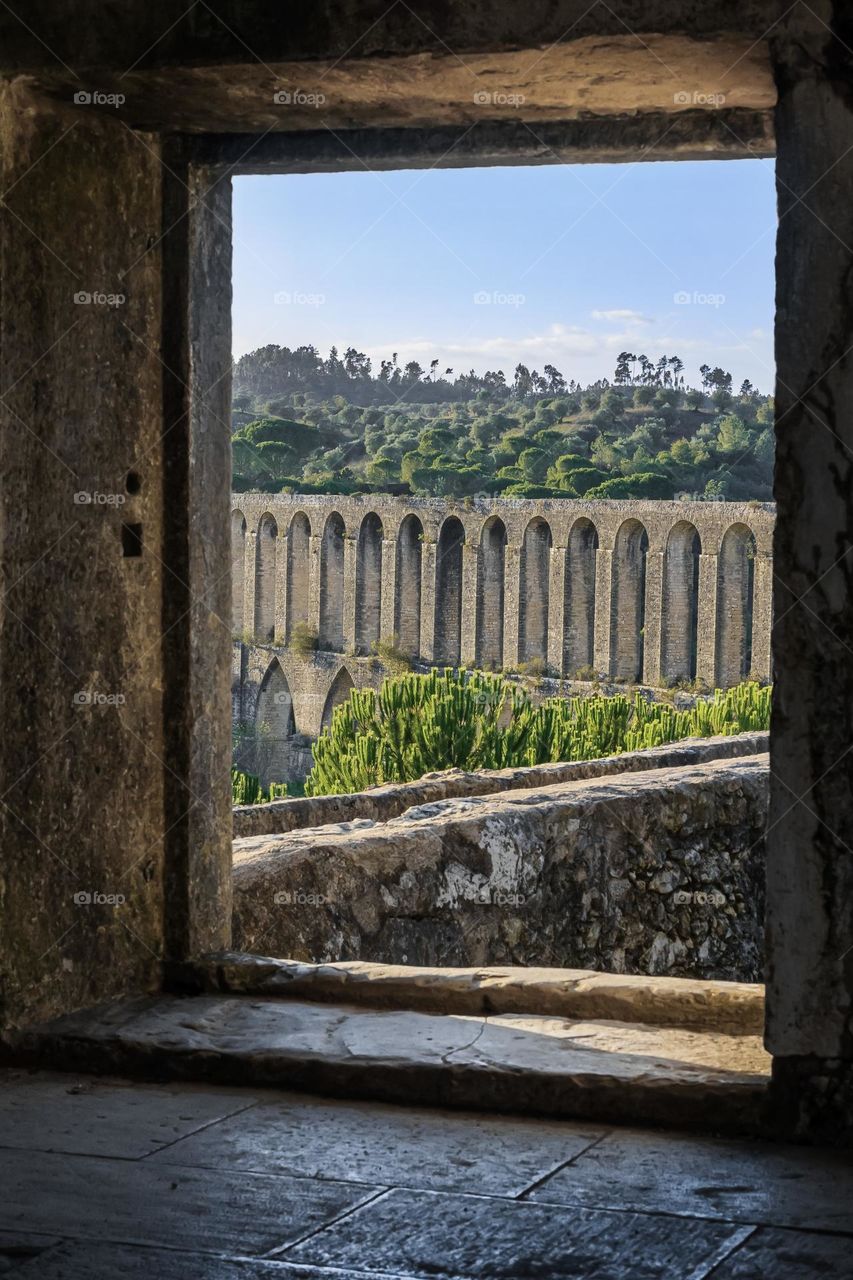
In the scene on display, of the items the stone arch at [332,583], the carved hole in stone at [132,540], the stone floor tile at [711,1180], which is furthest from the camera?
the stone arch at [332,583]

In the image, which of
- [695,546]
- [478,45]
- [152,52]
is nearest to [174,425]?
[152,52]

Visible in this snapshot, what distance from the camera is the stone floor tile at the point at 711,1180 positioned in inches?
101

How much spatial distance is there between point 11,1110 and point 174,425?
64.4 inches

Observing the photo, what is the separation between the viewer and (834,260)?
2.91m

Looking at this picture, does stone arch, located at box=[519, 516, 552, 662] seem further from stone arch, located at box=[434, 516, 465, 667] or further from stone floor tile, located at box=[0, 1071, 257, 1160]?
stone floor tile, located at box=[0, 1071, 257, 1160]

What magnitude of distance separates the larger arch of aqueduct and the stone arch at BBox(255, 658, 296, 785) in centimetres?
4

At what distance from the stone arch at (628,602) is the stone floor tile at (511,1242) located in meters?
37.6

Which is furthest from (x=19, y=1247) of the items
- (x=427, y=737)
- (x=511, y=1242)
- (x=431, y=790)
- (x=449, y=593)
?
(x=449, y=593)

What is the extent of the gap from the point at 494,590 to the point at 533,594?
56.6 inches

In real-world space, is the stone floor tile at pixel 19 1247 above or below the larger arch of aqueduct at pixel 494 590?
below

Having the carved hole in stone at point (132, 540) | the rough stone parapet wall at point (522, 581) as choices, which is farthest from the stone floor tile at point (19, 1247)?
the rough stone parapet wall at point (522, 581)

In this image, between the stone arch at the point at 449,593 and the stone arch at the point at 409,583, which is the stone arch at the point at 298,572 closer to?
the stone arch at the point at 409,583

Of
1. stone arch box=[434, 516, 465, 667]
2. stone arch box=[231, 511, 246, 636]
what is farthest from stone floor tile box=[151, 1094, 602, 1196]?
stone arch box=[231, 511, 246, 636]

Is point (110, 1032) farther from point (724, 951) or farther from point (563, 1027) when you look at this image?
point (724, 951)
